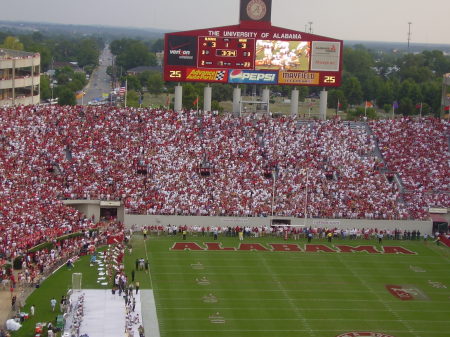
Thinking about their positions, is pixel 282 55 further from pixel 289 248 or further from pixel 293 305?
pixel 293 305

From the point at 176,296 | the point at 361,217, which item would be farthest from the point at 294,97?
the point at 176,296

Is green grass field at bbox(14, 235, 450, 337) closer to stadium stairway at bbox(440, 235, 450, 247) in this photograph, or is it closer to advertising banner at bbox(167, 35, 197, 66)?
stadium stairway at bbox(440, 235, 450, 247)

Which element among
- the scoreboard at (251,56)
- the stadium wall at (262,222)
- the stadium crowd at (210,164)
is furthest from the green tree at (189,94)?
the stadium wall at (262,222)

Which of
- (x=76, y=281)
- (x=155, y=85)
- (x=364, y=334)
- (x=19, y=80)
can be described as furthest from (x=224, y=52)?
(x=155, y=85)

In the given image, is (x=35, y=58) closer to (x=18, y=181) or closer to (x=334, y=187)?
(x=18, y=181)

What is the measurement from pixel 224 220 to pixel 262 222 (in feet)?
6.58

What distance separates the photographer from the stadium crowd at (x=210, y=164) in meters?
43.5

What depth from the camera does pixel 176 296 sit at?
31719 mm

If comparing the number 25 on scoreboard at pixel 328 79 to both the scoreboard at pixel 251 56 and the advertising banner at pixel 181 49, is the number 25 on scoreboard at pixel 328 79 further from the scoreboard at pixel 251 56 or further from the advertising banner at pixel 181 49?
the advertising banner at pixel 181 49

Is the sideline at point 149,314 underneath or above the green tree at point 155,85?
underneath

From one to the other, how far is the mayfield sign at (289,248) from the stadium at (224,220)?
0.12 meters

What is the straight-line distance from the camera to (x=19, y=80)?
201 feet

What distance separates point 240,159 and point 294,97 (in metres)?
8.08

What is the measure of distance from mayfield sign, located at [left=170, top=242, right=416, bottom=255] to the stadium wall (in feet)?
8.95
